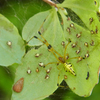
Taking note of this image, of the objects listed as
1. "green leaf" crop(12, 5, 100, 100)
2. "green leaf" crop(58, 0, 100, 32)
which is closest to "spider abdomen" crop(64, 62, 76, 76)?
"green leaf" crop(12, 5, 100, 100)

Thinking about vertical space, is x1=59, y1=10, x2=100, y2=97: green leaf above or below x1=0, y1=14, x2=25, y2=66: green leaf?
below

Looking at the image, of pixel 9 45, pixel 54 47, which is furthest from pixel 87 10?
pixel 9 45

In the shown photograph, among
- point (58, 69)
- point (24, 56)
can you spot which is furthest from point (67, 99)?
point (24, 56)

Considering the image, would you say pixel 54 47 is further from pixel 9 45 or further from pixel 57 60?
pixel 9 45

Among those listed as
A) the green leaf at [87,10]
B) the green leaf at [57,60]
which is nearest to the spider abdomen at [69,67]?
the green leaf at [57,60]

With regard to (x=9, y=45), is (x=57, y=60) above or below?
below

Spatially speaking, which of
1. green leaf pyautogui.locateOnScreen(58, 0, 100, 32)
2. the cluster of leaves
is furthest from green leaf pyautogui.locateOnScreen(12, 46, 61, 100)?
green leaf pyautogui.locateOnScreen(58, 0, 100, 32)

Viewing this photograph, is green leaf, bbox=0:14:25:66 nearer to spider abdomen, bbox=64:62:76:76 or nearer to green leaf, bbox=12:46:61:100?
green leaf, bbox=12:46:61:100
